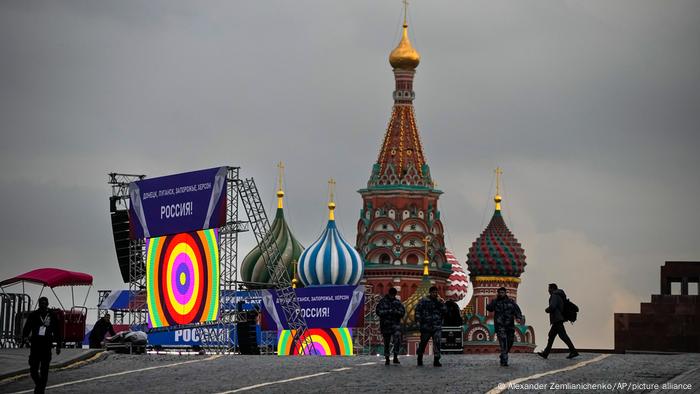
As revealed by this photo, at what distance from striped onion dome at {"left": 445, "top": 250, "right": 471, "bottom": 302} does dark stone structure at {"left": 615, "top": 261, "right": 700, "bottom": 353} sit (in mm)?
88667

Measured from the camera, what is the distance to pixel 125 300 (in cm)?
12062

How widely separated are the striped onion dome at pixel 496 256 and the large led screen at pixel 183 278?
75.6 metres

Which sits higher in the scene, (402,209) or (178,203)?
(402,209)

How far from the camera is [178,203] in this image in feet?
242

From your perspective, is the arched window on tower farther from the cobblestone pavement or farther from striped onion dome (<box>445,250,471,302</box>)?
the cobblestone pavement

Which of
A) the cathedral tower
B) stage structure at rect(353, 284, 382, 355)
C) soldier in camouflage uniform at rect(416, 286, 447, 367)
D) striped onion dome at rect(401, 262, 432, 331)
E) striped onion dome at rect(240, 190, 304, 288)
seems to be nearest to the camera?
soldier in camouflage uniform at rect(416, 286, 447, 367)

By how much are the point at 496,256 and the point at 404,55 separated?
58.6 ft

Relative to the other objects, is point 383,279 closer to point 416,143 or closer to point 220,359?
point 416,143

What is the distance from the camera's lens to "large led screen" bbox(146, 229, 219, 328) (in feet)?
241

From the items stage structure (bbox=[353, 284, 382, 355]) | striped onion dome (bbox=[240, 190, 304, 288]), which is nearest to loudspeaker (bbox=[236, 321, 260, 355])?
stage structure (bbox=[353, 284, 382, 355])

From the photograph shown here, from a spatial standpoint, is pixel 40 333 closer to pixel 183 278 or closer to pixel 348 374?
pixel 348 374

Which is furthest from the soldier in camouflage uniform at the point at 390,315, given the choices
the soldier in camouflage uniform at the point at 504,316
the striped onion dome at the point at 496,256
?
the striped onion dome at the point at 496,256

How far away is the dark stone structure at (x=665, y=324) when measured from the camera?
61062 mm

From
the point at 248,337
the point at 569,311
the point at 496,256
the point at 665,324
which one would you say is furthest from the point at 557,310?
the point at 496,256
